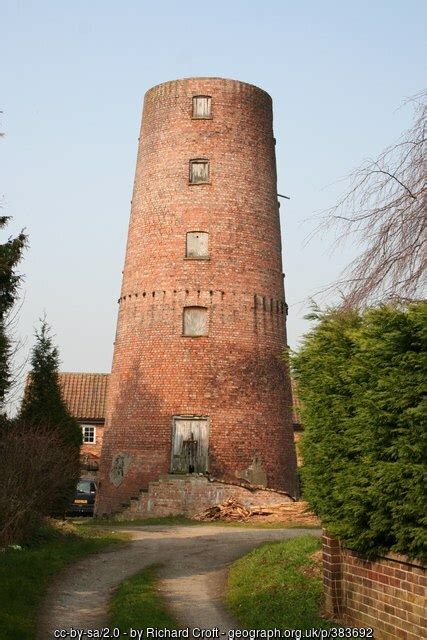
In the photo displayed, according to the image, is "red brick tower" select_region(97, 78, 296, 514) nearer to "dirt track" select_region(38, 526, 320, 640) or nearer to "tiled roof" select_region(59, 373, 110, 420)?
"dirt track" select_region(38, 526, 320, 640)

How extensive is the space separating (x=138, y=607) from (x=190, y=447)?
49.2ft

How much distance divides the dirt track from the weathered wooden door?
4726mm

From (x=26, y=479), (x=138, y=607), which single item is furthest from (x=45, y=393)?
(x=138, y=607)

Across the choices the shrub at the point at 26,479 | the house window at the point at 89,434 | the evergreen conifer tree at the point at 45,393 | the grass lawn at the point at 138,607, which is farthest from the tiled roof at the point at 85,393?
the grass lawn at the point at 138,607

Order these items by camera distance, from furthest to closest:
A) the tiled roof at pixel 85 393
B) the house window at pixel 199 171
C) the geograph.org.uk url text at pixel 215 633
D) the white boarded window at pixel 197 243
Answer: the tiled roof at pixel 85 393
the house window at pixel 199 171
the white boarded window at pixel 197 243
the geograph.org.uk url text at pixel 215 633

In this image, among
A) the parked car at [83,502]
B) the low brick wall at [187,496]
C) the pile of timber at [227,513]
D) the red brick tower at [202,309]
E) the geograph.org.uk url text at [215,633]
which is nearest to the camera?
the geograph.org.uk url text at [215,633]

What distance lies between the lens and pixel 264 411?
87.4 feet

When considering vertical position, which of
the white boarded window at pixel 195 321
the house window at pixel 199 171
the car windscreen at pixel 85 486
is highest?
the house window at pixel 199 171

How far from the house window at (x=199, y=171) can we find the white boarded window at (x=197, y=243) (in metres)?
1.88

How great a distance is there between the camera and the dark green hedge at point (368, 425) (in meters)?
8.09

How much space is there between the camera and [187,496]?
25000mm

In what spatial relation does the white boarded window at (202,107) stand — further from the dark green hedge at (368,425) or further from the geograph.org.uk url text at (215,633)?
the geograph.org.uk url text at (215,633)

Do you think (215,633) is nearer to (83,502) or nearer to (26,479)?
(26,479)

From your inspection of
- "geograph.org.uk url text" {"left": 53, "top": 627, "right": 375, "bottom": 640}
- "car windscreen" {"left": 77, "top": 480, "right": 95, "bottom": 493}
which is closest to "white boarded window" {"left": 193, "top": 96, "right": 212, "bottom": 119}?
"car windscreen" {"left": 77, "top": 480, "right": 95, "bottom": 493}
